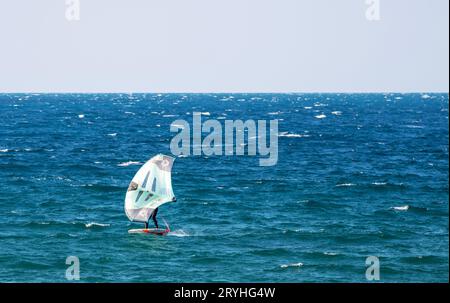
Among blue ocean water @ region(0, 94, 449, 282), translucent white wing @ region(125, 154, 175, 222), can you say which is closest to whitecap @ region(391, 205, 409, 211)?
blue ocean water @ region(0, 94, 449, 282)

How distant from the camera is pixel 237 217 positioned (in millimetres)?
52281

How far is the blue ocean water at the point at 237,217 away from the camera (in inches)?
1566

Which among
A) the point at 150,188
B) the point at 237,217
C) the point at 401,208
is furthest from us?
the point at 401,208

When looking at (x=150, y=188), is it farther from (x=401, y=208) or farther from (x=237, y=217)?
(x=401, y=208)

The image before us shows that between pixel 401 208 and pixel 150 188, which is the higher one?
pixel 150 188

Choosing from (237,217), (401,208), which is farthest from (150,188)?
(401,208)

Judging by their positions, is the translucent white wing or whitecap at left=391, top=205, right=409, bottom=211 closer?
the translucent white wing

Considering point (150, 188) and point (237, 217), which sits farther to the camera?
point (237, 217)

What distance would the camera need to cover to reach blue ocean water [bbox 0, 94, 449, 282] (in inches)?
1566

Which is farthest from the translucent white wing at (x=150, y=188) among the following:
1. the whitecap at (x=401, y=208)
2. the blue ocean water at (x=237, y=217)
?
the whitecap at (x=401, y=208)

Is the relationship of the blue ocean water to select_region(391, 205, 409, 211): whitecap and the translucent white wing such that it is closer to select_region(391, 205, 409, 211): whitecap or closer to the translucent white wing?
select_region(391, 205, 409, 211): whitecap
